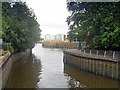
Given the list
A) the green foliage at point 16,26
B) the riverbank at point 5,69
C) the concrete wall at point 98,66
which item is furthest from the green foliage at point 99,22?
the riverbank at point 5,69

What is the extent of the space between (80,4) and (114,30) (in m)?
16.4

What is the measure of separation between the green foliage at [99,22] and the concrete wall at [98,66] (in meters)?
2.68

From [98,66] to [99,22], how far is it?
26.2 feet

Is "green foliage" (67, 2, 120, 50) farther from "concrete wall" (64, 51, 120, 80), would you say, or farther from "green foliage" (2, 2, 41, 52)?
"green foliage" (2, 2, 41, 52)

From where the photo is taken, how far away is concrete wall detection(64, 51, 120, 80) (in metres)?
30.7

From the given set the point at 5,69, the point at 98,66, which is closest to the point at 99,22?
the point at 98,66

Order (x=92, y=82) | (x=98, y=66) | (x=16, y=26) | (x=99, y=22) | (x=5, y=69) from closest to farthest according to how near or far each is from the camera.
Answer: (x=5, y=69) → (x=92, y=82) → (x=98, y=66) → (x=99, y=22) → (x=16, y=26)

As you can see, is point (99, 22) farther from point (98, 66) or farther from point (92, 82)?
point (92, 82)

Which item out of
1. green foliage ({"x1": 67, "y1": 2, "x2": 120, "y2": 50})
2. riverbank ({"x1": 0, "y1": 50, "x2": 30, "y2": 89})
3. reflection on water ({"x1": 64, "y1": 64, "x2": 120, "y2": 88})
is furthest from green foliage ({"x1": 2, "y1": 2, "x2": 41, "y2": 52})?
reflection on water ({"x1": 64, "y1": 64, "x2": 120, "y2": 88})

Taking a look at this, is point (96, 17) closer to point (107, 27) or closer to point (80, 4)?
point (107, 27)

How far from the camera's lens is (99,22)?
38.1m

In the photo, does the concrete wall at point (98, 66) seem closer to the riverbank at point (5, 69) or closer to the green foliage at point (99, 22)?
the green foliage at point (99, 22)

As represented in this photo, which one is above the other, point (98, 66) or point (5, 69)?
point (5, 69)

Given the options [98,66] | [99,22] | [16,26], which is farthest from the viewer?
[16,26]
